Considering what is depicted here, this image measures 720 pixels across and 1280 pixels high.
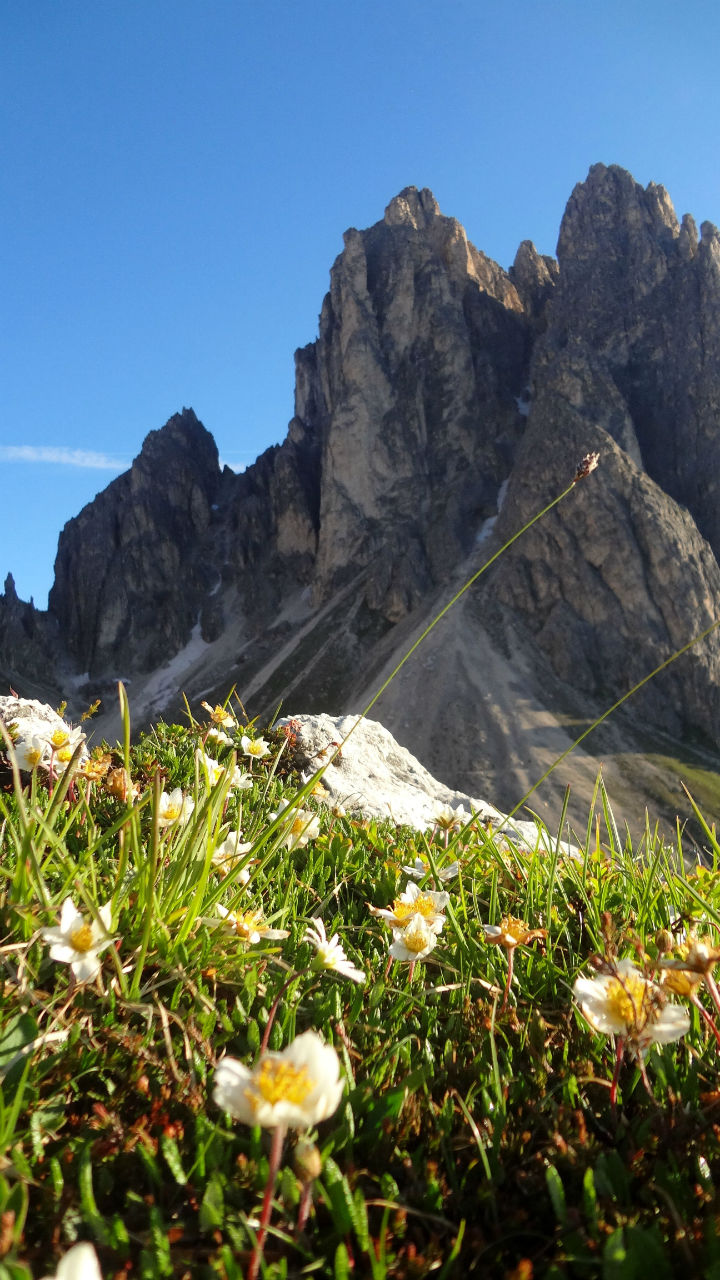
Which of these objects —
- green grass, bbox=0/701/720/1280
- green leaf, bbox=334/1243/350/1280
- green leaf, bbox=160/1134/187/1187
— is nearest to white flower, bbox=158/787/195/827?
green grass, bbox=0/701/720/1280

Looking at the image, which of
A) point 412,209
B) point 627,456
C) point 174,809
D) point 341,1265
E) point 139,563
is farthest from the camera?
point 139,563

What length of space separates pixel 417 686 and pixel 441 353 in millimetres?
65256

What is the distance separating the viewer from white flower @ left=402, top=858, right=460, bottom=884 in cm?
285

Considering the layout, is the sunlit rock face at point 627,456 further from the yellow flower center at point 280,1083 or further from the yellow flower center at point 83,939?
the yellow flower center at point 280,1083

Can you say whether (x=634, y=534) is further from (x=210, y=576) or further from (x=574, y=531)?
(x=210, y=576)

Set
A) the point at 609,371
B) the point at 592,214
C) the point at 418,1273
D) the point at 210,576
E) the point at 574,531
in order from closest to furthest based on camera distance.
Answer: the point at 418,1273 → the point at 574,531 → the point at 609,371 → the point at 592,214 → the point at 210,576

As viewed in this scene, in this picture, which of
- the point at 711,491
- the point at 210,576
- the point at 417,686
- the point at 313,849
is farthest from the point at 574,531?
the point at 313,849

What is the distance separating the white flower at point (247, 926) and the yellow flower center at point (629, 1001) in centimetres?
103

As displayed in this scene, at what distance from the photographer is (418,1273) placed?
126cm

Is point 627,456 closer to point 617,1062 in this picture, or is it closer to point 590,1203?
point 617,1062

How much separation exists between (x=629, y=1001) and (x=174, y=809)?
1.80m

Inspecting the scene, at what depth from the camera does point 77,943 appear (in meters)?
1.78

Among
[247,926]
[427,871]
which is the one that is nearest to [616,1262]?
[247,926]

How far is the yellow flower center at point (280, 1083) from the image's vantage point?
1151 mm
